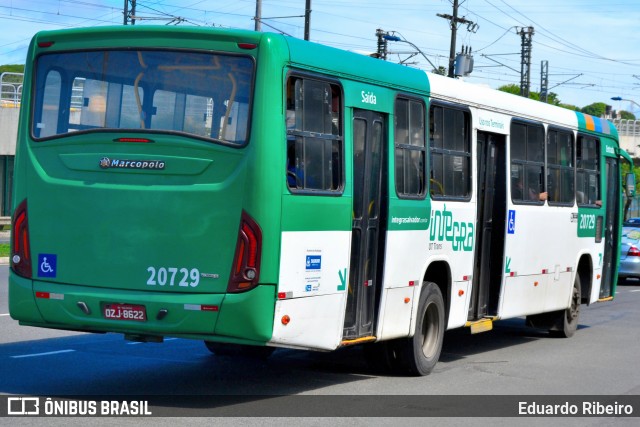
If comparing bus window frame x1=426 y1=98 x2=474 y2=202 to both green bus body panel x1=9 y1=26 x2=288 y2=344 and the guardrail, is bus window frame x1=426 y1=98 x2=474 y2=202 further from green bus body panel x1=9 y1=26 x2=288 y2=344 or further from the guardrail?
the guardrail

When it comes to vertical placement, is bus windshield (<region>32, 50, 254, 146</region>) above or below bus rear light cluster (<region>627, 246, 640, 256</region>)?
above

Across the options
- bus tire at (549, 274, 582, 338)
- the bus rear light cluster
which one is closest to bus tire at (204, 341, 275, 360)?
bus tire at (549, 274, 582, 338)

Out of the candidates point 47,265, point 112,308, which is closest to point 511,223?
point 112,308

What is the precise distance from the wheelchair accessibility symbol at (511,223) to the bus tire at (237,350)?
142 inches

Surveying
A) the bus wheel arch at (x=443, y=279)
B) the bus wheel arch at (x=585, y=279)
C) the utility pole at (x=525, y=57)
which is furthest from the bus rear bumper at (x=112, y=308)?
the utility pole at (x=525, y=57)

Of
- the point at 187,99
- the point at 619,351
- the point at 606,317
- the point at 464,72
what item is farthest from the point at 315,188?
the point at 464,72

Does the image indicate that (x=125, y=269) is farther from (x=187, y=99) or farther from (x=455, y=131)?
(x=455, y=131)

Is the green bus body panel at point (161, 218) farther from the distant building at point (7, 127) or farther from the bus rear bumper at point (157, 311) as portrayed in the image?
the distant building at point (7, 127)

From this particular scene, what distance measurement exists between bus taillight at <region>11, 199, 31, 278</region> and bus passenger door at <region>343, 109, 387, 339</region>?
2.89 meters

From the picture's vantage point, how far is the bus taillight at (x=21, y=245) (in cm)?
965

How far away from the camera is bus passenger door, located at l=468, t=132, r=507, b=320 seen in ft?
44.0

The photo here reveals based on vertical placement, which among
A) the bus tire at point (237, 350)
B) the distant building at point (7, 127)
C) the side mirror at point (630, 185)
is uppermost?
the distant building at point (7, 127)

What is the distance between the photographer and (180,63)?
9258 mm

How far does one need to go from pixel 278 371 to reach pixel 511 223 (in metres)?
3.87
